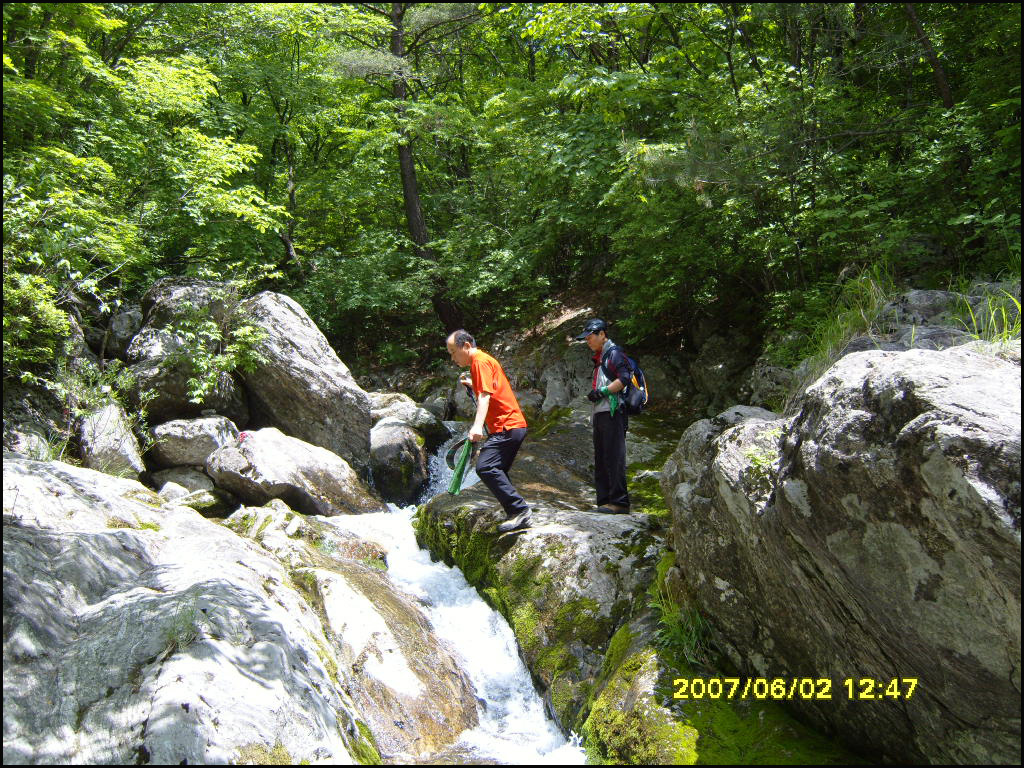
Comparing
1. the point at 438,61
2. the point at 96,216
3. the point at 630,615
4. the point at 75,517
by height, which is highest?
the point at 438,61

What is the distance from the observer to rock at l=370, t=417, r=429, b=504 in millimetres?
10773

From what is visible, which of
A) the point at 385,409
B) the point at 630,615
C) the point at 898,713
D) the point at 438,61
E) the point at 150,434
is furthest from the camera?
the point at 438,61

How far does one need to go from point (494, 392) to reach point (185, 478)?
600cm

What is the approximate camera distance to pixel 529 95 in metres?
13.3

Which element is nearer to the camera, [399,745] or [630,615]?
[399,745]

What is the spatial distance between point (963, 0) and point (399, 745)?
31.5 feet

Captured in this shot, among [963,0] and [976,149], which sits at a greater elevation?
[963,0]

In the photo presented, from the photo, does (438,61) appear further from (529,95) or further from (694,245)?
(694,245)

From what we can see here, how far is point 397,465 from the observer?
10836 millimetres

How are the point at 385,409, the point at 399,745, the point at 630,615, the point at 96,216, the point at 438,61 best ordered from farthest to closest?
the point at 438,61
the point at 385,409
the point at 96,216
the point at 630,615
the point at 399,745

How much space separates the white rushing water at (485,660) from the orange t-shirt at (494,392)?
5.63ft

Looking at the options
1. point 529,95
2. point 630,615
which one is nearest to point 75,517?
point 630,615

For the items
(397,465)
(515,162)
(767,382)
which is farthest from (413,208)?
(767,382)

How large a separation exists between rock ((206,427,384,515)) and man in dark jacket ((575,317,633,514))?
14.7 ft
